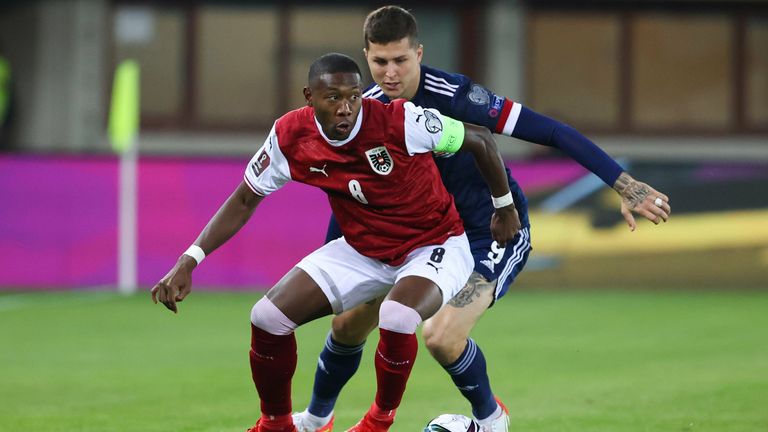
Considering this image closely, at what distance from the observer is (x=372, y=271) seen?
6.36m

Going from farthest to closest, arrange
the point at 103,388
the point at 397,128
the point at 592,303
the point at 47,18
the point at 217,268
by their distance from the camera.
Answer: the point at 47,18, the point at 217,268, the point at 592,303, the point at 103,388, the point at 397,128

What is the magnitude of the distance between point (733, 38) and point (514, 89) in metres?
3.80

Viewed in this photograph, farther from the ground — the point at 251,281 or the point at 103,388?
the point at 103,388

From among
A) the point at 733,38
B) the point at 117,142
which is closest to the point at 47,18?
the point at 117,142

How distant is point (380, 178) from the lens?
6.21 m

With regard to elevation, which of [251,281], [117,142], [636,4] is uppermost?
[636,4]

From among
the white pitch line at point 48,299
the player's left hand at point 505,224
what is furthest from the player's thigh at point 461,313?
the white pitch line at point 48,299

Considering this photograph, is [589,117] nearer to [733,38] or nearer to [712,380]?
[733,38]

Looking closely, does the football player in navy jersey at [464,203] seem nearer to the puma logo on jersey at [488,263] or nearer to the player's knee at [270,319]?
the puma logo on jersey at [488,263]

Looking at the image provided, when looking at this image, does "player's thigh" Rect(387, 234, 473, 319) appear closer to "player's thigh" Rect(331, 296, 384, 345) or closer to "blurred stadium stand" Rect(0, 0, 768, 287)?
"player's thigh" Rect(331, 296, 384, 345)

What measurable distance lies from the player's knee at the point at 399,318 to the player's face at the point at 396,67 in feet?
3.88

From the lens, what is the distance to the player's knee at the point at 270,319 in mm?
6082

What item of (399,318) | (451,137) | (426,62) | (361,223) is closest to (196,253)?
(361,223)

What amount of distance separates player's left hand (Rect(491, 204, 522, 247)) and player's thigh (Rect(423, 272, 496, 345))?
12.5 inches
